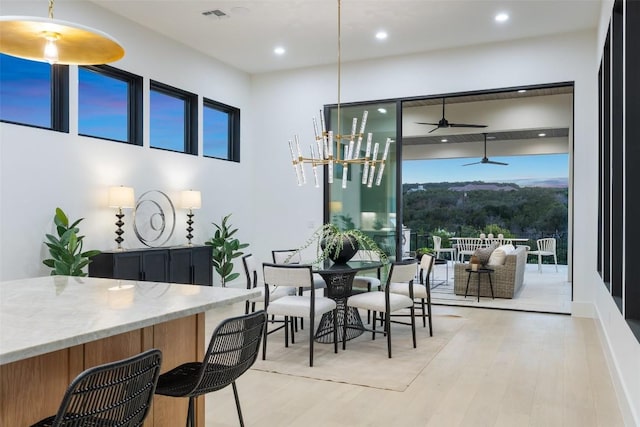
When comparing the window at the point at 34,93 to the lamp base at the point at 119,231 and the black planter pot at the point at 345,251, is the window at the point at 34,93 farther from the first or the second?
the black planter pot at the point at 345,251

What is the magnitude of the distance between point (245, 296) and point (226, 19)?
450 cm

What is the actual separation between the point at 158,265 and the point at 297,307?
2.21 metres

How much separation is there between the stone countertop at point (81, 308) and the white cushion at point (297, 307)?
1752mm

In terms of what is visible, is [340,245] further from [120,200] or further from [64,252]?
[64,252]

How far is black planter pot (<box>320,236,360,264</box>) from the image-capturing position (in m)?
5.23

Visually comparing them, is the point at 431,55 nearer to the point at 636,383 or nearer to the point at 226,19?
the point at 226,19

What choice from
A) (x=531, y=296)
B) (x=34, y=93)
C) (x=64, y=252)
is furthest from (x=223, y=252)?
(x=531, y=296)

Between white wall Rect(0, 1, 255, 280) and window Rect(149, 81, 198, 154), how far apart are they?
15 centimetres

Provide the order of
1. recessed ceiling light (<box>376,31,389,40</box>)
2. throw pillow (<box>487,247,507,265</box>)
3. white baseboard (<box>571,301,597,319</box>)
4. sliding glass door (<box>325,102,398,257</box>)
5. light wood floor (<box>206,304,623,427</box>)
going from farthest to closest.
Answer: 1. throw pillow (<box>487,247,507,265</box>)
2. sliding glass door (<box>325,102,398,257</box>)
3. recessed ceiling light (<box>376,31,389,40</box>)
4. white baseboard (<box>571,301,597,319</box>)
5. light wood floor (<box>206,304,623,427</box>)

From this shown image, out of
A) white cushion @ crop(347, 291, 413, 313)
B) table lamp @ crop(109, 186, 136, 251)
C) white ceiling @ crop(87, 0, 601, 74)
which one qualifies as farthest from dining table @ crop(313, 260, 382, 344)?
white ceiling @ crop(87, 0, 601, 74)

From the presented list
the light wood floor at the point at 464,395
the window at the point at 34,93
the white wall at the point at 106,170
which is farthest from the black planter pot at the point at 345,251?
the window at the point at 34,93

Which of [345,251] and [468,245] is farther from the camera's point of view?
[468,245]

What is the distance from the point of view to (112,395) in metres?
1.62

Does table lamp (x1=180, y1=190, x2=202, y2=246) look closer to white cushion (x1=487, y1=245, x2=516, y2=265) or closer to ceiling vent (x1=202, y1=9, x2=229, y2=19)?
ceiling vent (x1=202, y1=9, x2=229, y2=19)
